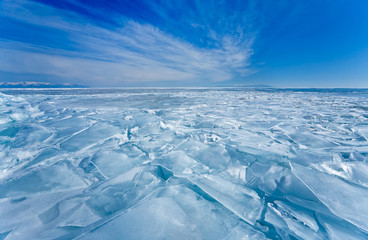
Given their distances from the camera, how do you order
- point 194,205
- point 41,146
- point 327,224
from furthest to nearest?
point 41,146 < point 194,205 < point 327,224

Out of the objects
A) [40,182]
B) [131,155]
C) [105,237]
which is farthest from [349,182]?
[40,182]

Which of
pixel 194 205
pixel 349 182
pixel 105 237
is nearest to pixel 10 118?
pixel 105 237

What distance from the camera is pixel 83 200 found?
121 centimetres

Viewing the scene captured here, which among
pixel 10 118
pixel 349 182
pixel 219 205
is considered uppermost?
pixel 349 182

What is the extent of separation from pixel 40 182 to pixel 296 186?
7.65ft

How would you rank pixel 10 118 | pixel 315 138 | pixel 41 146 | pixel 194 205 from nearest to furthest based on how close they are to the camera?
1. pixel 194 205
2. pixel 41 146
3. pixel 315 138
4. pixel 10 118

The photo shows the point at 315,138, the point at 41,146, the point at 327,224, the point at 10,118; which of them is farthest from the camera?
the point at 10,118

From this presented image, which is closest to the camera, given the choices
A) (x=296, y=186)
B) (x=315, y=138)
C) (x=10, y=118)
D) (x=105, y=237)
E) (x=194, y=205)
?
(x=105, y=237)

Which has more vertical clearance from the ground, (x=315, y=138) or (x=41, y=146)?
(x=315, y=138)

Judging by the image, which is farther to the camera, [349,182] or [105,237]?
[349,182]

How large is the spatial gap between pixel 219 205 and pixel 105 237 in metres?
0.79

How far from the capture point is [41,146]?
7.35ft

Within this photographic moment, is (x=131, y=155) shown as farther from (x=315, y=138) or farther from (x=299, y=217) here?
(x=315, y=138)

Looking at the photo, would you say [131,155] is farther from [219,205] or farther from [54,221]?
[219,205]
